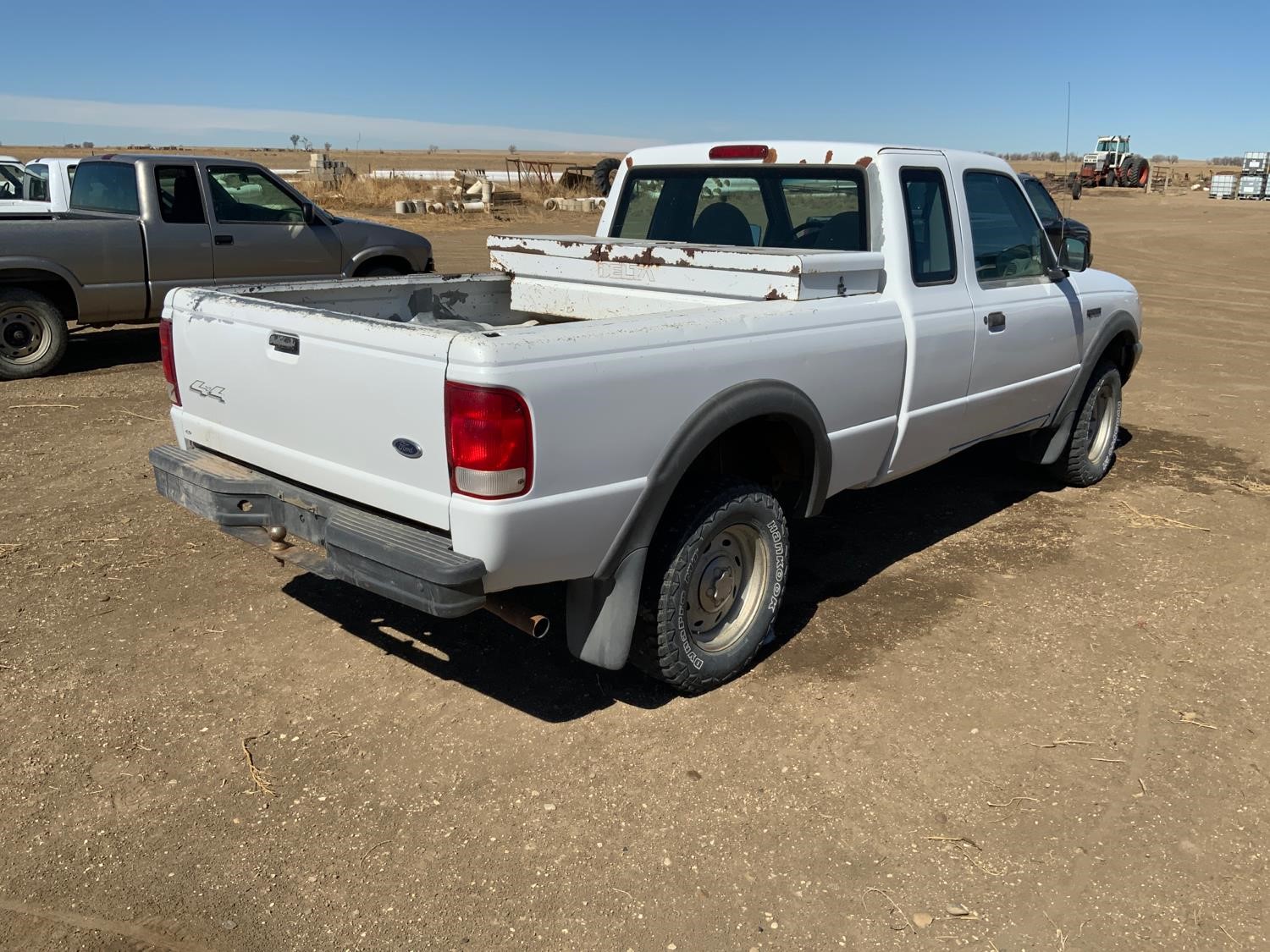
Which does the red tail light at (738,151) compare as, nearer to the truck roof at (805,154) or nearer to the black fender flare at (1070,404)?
the truck roof at (805,154)

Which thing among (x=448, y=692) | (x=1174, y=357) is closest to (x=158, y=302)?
(x=448, y=692)

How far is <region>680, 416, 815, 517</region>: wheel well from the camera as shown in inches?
155

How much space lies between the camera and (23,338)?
29.2 feet

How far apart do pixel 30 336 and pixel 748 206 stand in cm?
703

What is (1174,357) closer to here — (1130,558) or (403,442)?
(1130,558)

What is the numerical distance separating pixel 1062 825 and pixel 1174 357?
372 inches

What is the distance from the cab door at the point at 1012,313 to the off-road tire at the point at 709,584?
152cm

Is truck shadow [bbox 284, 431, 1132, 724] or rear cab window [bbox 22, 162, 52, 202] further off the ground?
rear cab window [bbox 22, 162, 52, 202]

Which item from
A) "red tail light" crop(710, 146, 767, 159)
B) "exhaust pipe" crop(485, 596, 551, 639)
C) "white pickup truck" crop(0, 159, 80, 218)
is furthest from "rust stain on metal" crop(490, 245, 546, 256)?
"white pickup truck" crop(0, 159, 80, 218)

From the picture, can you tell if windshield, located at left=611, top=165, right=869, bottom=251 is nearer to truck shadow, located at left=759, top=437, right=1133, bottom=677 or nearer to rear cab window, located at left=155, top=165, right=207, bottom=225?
truck shadow, located at left=759, top=437, right=1133, bottom=677

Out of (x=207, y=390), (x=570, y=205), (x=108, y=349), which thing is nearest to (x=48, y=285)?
(x=108, y=349)

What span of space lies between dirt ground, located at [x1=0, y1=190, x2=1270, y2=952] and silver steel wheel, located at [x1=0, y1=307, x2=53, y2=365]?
12.8 feet

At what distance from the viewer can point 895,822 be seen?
10.4 feet

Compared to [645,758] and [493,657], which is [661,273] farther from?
[645,758]
